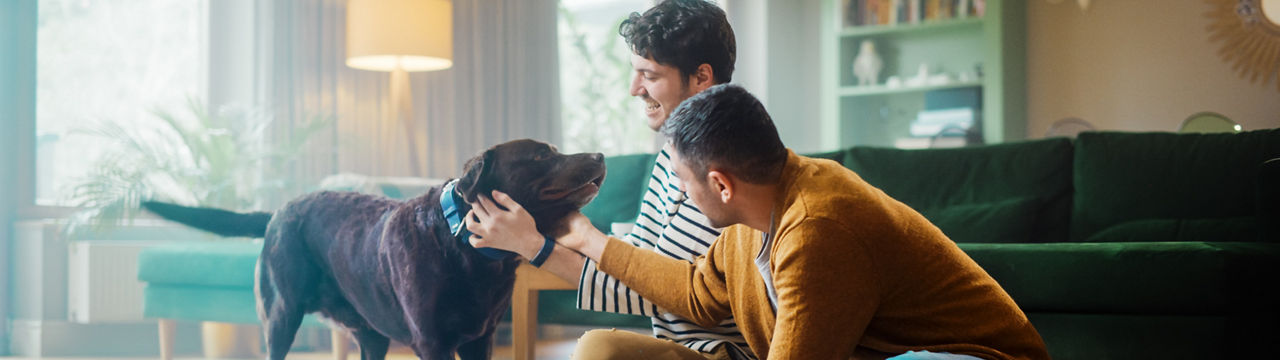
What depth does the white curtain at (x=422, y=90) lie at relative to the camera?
4617 millimetres

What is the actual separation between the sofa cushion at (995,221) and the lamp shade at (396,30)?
240cm

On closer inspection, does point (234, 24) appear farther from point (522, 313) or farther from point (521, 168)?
point (521, 168)

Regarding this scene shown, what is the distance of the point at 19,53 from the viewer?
4.02m

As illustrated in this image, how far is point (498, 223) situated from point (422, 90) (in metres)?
3.78

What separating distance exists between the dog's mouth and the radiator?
3196mm

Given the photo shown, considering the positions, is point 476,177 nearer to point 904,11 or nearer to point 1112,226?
point 1112,226

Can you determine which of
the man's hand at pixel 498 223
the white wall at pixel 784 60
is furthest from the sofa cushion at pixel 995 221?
the white wall at pixel 784 60

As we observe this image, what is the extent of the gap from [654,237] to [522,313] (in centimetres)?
94

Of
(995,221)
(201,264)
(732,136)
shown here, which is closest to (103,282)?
(201,264)

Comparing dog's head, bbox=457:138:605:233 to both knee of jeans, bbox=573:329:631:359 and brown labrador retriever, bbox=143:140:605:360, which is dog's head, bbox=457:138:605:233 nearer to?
brown labrador retriever, bbox=143:140:605:360

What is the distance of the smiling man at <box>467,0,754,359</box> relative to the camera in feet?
5.12

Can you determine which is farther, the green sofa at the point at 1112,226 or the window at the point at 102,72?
the window at the point at 102,72

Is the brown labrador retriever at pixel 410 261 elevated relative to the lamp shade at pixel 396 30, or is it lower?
lower

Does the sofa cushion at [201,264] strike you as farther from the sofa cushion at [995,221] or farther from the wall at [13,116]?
the sofa cushion at [995,221]
